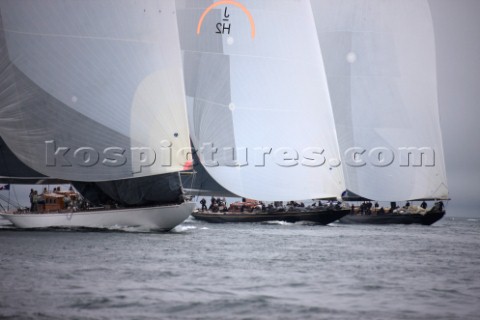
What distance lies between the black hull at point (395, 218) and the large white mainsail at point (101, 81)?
27.4m

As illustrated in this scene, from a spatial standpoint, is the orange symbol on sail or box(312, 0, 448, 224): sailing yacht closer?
the orange symbol on sail

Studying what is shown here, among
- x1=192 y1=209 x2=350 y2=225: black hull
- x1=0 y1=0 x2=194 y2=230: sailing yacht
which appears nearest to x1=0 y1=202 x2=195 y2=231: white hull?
x1=0 y1=0 x2=194 y2=230: sailing yacht

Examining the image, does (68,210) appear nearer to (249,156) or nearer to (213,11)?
(249,156)

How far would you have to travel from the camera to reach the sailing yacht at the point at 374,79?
191 feet

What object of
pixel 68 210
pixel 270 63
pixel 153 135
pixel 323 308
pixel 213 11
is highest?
pixel 213 11

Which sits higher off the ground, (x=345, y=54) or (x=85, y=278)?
(x=345, y=54)

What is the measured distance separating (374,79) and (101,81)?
28598mm

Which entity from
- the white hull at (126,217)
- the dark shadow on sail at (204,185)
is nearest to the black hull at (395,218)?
the dark shadow on sail at (204,185)

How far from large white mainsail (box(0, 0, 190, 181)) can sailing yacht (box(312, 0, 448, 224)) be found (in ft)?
81.8

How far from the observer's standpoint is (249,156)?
48.2m

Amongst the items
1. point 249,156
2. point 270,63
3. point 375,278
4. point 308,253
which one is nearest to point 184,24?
point 270,63

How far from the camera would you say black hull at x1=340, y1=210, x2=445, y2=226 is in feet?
195

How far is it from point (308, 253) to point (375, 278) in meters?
7.32

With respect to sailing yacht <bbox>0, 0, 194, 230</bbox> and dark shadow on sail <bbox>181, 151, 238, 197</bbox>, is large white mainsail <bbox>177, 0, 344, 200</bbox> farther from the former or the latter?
sailing yacht <bbox>0, 0, 194, 230</bbox>
